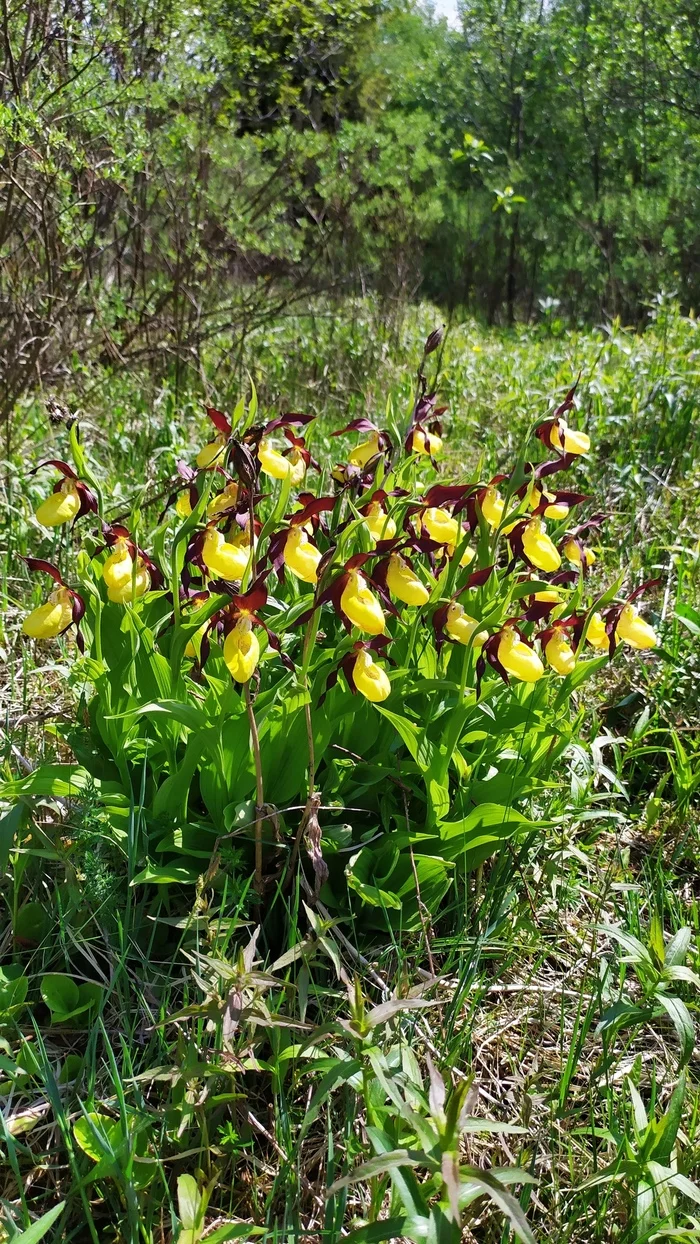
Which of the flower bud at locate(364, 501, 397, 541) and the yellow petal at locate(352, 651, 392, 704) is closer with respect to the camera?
the yellow petal at locate(352, 651, 392, 704)

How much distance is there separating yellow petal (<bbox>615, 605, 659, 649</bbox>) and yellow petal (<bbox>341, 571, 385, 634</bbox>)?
585mm

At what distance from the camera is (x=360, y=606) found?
4.10ft

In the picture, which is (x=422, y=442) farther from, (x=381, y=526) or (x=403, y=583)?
(x=403, y=583)

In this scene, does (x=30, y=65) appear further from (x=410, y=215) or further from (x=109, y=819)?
(x=410, y=215)

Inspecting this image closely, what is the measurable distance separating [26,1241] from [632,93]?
1432cm

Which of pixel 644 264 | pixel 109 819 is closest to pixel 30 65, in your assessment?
pixel 109 819

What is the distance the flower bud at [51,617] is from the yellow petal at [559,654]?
90cm

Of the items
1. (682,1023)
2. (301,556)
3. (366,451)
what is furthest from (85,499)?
(682,1023)

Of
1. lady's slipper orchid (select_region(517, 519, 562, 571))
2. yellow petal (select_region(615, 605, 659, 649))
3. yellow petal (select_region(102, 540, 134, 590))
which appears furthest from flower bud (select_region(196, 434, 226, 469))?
yellow petal (select_region(615, 605, 659, 649))

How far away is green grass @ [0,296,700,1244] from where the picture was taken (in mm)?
1143

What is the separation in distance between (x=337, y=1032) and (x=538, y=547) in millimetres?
897

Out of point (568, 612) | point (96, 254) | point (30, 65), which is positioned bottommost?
point (568, 612)

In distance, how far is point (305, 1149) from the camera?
1.29 meters

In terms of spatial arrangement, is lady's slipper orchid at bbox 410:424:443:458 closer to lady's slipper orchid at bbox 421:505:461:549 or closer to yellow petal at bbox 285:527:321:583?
lady's slipper orchid at bbox 421:505:461:549
